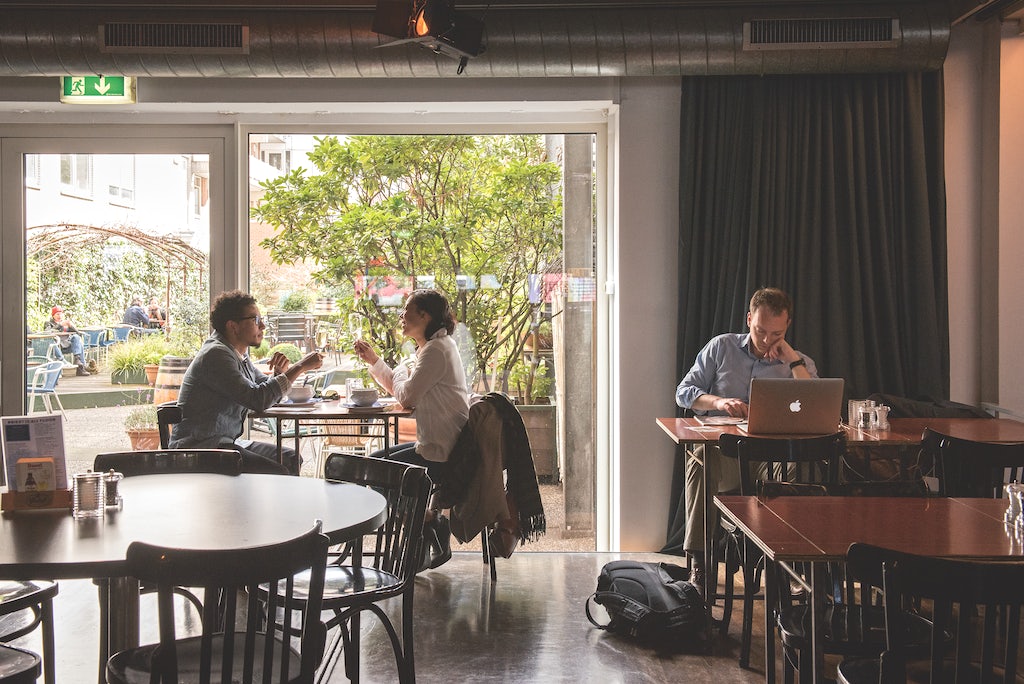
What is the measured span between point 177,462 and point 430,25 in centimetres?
213

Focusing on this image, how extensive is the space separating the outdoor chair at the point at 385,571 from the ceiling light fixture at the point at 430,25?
1.99 meters

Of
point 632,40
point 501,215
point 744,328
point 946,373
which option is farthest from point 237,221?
point 946,373

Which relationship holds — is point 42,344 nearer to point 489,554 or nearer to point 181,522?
point 489,554

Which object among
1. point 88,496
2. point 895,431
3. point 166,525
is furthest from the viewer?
point 895,431

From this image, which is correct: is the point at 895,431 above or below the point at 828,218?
below

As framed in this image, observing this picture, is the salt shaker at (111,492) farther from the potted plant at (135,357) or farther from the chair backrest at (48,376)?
the chair backrest at (48,376)

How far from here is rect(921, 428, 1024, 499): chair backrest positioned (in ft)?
11.0

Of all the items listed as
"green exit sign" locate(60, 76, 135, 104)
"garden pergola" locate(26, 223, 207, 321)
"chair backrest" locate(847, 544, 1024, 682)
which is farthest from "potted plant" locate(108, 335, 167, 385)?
"chair backrest" locate(847, 544, 1024, 682)

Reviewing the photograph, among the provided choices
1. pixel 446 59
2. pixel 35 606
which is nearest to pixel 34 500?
pixel 35 606

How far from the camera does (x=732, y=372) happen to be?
4.70 m

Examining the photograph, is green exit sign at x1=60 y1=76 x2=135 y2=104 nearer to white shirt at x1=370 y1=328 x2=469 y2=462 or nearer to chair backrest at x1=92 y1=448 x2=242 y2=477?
white shirt at x1=370 y1=328 x2=469 y2=462

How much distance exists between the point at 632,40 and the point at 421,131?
59.0 inches

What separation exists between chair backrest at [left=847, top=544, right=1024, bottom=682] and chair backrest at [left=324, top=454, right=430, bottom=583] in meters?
1.31

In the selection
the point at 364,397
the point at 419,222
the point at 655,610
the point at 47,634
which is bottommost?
the point at 655,610
